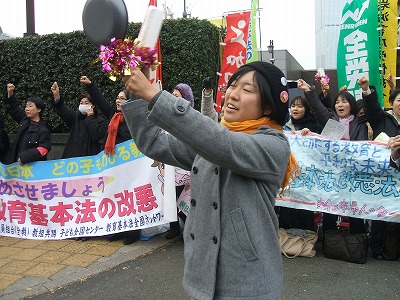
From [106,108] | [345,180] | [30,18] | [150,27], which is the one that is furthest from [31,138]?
[150,27]

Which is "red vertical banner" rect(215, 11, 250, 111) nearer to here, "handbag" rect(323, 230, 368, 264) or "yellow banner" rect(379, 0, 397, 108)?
"yellow banner" rect(379, 0, 397, 108)

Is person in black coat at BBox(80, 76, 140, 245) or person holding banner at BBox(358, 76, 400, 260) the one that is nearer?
person holding banner at BBox(358, 76, 400, 260)

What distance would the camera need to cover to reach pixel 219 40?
802 cm

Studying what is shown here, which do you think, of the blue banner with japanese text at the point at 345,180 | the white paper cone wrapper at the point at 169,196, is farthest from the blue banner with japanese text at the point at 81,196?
the blue banner with japanese text at the point at 345,180

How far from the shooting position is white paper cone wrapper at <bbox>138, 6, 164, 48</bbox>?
1.56m

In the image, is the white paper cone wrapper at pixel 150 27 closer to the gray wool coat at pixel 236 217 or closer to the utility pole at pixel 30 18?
the gray wool coat at pixel 236 217

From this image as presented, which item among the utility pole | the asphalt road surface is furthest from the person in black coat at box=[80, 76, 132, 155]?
the utility pole

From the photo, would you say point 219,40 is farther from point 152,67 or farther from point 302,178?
point 152,67

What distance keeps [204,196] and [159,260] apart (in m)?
3.34

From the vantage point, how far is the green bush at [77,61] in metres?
7.34

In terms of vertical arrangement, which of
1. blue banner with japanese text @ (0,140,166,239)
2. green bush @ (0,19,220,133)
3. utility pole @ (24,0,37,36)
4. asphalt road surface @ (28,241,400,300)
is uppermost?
utility pole @ (24,0,37,36)

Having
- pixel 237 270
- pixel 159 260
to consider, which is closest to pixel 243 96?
pixel 237 270

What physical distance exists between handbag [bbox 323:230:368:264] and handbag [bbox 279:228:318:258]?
164mm

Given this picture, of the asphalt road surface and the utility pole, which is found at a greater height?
the utility pole
